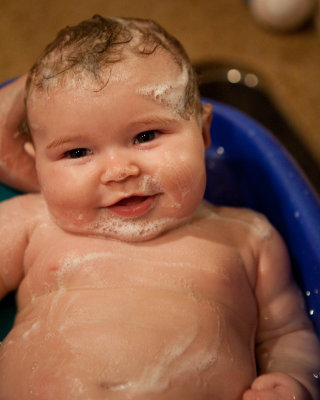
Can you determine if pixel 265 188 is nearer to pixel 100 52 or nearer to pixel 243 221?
pixel 243 221

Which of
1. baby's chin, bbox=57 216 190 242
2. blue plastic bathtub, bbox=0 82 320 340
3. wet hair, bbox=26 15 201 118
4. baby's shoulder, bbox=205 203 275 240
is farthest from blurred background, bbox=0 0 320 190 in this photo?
baby's chin, bbox=57 216 190 242

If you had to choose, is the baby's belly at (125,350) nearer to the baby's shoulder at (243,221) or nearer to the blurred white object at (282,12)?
the baby's shoulder at (243,221)

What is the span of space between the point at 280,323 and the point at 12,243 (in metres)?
0.51

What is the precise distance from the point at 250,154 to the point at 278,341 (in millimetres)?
436

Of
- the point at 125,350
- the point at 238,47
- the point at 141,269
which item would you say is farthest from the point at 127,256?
the point at 238,47

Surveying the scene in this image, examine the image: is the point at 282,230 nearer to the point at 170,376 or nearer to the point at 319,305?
the point at 319,305

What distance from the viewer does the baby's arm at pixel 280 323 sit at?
0.76 meters

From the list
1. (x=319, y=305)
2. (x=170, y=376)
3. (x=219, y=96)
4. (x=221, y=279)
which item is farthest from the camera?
(x=219, y=96)

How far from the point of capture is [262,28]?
1.71m

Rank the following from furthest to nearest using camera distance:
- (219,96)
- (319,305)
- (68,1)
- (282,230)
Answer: (68,1), (219,96), (282,230), (319,305)

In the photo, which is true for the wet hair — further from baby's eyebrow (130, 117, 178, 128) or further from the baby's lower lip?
the baby's lower lip

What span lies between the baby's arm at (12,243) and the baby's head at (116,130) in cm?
11

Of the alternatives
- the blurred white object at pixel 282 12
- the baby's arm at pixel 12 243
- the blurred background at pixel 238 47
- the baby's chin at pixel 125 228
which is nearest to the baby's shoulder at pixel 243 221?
the baby's chin at pixel 125 228

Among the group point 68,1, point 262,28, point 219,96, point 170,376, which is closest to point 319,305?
point 170,376
